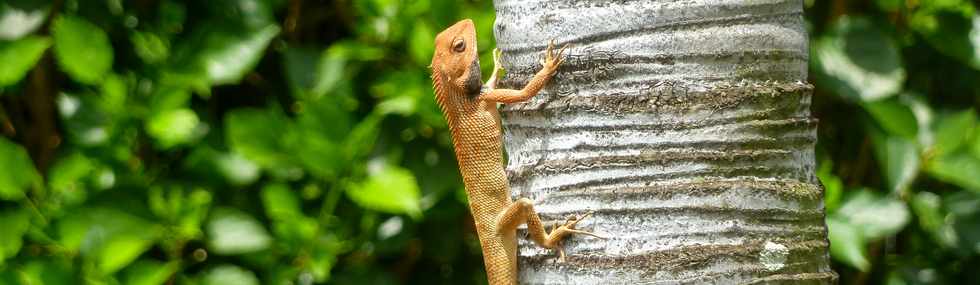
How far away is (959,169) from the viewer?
3592mm

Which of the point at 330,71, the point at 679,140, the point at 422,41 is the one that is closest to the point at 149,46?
the point at 330,71

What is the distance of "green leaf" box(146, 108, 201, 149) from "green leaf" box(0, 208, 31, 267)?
0.48 m

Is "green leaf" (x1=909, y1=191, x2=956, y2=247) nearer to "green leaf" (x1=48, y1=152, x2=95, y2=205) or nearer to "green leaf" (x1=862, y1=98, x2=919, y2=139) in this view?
"green leaf" (x1=862, y1=98, x2=919, y2=139)

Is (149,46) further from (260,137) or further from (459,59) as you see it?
(459,59)

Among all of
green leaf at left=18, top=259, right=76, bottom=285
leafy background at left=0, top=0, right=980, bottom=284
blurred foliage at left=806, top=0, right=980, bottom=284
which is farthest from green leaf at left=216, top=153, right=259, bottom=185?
blurred foliage at left=806, top=0, right=980, bottom=284

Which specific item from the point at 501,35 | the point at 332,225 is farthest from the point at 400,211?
the point at 501,35

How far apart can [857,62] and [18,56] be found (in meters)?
2.74

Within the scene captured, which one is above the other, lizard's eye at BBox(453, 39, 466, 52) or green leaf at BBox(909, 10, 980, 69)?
lizard's eye at BBox(453, 39, 466, 52)

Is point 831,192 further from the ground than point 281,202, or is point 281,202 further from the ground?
point 281,202

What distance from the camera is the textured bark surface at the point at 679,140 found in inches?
79.7

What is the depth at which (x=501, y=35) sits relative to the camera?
7.43ft

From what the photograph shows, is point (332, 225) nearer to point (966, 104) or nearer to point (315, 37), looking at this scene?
point (315, 37)

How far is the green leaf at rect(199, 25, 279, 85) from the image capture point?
3.55 metres

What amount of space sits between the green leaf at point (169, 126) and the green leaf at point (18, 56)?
0.40m
